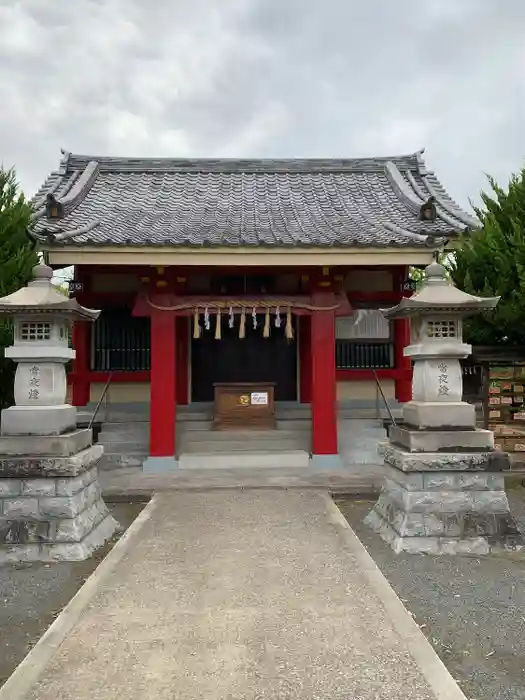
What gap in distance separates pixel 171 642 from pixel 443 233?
8.10m

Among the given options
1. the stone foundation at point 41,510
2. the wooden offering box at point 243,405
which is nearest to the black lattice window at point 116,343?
the wooden offering box at point 243,405

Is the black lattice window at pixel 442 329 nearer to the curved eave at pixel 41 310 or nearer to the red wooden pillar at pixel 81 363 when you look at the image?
the curved eave at pixel 41 310

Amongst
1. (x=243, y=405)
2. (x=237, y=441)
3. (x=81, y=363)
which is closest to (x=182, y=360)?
(x=243, y=405)

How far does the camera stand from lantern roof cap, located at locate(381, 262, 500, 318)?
5.64 meters

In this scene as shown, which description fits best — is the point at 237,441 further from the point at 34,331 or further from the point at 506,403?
the point at 506,403

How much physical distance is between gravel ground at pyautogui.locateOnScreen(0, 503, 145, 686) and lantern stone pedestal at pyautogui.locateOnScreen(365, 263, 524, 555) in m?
3.25

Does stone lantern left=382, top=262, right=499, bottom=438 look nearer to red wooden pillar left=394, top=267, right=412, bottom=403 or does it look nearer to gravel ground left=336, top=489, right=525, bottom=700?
gravel ground left=336, top=489, right=525, bottom=700

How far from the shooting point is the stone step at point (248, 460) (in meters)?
9.31

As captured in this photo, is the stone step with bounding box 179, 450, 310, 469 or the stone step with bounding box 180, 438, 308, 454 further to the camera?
the stone step with bounding box 180, 438, 308, 454

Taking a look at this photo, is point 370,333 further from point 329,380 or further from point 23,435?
point 23,435

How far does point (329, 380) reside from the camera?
9.34 m

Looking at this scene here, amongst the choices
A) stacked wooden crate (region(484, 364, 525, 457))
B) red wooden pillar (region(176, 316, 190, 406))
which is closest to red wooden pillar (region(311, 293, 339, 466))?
stacked wooden crate (region(484, 364, 525, 457))

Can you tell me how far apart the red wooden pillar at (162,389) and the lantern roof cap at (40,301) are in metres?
3.39

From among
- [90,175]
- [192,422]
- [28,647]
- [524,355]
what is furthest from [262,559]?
[90,175]
